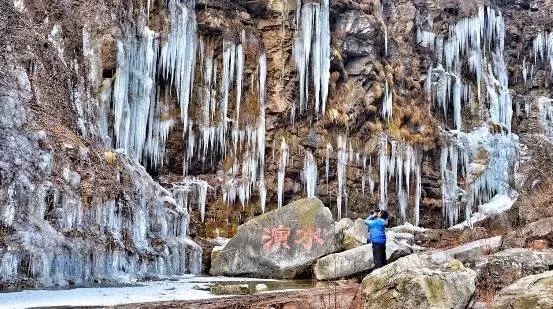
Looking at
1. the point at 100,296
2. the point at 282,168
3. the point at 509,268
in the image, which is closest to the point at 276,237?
the point at 100,296

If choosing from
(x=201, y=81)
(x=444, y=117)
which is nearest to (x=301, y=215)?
(x=201, y=81)

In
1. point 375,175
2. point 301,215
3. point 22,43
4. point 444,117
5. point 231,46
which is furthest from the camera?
point 444,117

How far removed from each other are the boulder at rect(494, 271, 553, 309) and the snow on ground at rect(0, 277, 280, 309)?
4569 mm

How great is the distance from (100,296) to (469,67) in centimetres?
2521

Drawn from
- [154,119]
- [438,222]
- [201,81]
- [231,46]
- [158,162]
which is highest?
[231,46]

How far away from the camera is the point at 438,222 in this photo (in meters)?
26.3

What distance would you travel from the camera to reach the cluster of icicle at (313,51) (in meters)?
22.8

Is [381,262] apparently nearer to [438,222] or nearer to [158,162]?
[158,162]

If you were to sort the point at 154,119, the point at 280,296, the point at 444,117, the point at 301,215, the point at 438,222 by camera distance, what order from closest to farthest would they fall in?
1. the point at 280,296
2. the point at 301,215
3. the point at 154,119
4. the point at 438,222
5. the point at 444,117

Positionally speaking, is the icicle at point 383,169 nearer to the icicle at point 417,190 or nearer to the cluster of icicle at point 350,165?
the cluster of icicle at point 350,165

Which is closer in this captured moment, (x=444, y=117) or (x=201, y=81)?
(x=201, y=81)

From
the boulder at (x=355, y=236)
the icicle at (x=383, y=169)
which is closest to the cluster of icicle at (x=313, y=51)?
the icicle at (x=383, y=169)

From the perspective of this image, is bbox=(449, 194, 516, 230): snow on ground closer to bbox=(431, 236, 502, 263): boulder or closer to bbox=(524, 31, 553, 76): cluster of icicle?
bbox=(524, 31, 553, 76): cluster of icicle

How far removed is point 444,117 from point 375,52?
5417 millimetres
